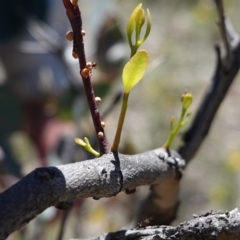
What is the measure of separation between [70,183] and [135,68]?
11cm

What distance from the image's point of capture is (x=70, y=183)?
0.41 m

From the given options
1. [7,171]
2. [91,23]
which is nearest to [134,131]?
[91,23]

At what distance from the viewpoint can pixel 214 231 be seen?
1.37ft

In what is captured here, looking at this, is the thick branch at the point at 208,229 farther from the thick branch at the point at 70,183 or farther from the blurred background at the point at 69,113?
the blurred background at the point at 69,113

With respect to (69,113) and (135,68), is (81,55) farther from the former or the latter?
(69,113)

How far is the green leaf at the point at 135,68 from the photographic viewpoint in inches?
17.7

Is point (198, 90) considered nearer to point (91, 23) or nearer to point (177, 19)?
point (177, 19)

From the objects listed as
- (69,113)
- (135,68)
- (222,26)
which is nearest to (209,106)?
(222,26)

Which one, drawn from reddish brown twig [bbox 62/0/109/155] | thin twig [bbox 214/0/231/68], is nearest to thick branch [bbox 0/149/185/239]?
reddish brown twig [bbox 62/0/109/155]

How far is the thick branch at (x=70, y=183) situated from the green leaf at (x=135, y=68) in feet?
0.21

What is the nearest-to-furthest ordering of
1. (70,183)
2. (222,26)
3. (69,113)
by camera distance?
(70,183), (222,26), (69,113)

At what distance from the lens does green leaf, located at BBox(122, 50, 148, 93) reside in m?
0.45

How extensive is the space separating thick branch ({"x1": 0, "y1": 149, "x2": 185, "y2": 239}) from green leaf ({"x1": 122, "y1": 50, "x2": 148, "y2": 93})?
64 mm

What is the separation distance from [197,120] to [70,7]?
0.44 meters
